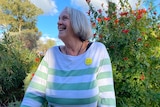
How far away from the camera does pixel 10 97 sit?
496 cm

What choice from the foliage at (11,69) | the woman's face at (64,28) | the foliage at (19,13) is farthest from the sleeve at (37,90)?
the foliage at (19,13)

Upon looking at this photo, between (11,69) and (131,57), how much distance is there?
8.58 feet

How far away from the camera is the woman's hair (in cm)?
146

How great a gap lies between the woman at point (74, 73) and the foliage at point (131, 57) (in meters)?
1.90

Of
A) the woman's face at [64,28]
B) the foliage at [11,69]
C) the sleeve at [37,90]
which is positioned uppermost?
the woman's face at [64,28]

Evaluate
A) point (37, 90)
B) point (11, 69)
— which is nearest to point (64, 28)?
point (37, 90)

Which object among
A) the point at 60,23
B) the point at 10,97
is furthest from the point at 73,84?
the point at 10,97

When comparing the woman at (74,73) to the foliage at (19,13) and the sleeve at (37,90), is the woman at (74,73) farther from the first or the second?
the foliage at (19,13)

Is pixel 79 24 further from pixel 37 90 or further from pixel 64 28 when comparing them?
pixel 37 90

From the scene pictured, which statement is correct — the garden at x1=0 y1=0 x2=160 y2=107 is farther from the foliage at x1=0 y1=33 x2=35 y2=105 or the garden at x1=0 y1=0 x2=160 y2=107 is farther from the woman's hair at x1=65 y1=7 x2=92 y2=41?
the woman's hair at x1=65 y1=7 x2=92 y2=41

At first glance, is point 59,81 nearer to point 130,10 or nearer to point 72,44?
point 72,44

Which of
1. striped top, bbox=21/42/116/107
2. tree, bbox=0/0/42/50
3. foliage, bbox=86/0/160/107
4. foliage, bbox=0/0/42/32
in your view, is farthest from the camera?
foliage, bbox=0/0/42/32

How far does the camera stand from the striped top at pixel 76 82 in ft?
4.39

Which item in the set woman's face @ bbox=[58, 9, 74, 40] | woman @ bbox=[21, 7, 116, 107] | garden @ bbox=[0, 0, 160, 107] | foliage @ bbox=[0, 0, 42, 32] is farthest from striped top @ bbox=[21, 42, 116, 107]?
foliage @ bbox=[0, 0, 42, 32]
